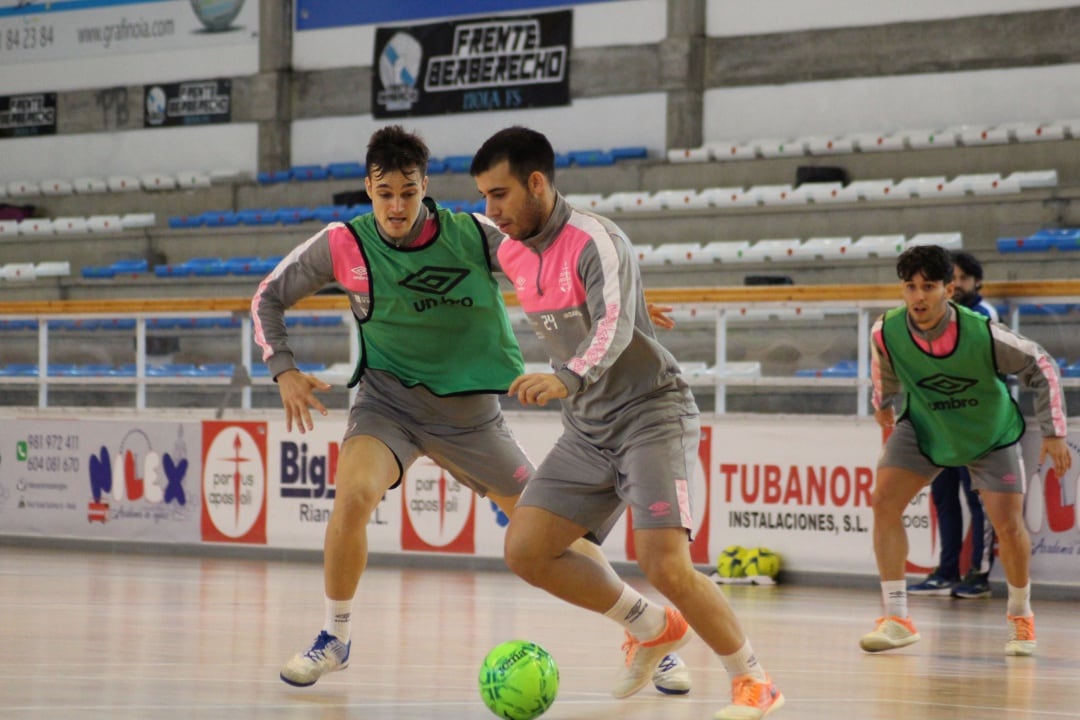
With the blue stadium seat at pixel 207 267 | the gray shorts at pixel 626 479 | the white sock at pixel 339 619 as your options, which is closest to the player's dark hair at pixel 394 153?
the gray shorts at pixel 626 479

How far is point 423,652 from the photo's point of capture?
6.88 m

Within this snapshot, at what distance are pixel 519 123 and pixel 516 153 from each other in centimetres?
1985

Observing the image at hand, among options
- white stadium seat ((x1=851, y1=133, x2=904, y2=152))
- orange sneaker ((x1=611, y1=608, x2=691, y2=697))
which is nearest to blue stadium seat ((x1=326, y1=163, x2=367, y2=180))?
white stadium seat ((x1=851, y1=133, x2=904, y2=152))

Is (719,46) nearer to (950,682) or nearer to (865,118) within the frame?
(865,118)

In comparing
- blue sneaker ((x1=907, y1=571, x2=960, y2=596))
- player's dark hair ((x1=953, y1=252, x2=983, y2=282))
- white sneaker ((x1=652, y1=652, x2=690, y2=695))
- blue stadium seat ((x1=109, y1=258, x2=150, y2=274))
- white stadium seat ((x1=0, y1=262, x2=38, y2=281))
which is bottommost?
blue sneaker ((x1=907, y1=571, x2=960, y2=596))

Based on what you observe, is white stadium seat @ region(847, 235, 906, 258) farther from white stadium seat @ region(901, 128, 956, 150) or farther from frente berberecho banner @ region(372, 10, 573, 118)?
frente berberecho banner @ region(372, 10, 573, 118)

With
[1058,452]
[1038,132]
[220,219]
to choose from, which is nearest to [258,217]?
[220,219]

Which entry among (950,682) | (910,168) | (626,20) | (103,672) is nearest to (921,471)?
(950,682)

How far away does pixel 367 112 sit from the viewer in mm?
26016

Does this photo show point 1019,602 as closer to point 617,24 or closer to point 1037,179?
point 1037,179

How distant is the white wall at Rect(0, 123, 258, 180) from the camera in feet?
89.2

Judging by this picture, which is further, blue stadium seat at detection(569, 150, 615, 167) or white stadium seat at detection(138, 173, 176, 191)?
white stadium seat at detection(138, 173, 176, 191)

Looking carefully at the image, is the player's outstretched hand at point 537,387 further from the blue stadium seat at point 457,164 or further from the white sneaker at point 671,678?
the blue stadium seat at point 457,164

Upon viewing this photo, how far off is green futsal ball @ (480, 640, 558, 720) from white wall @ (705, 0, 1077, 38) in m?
17.2
